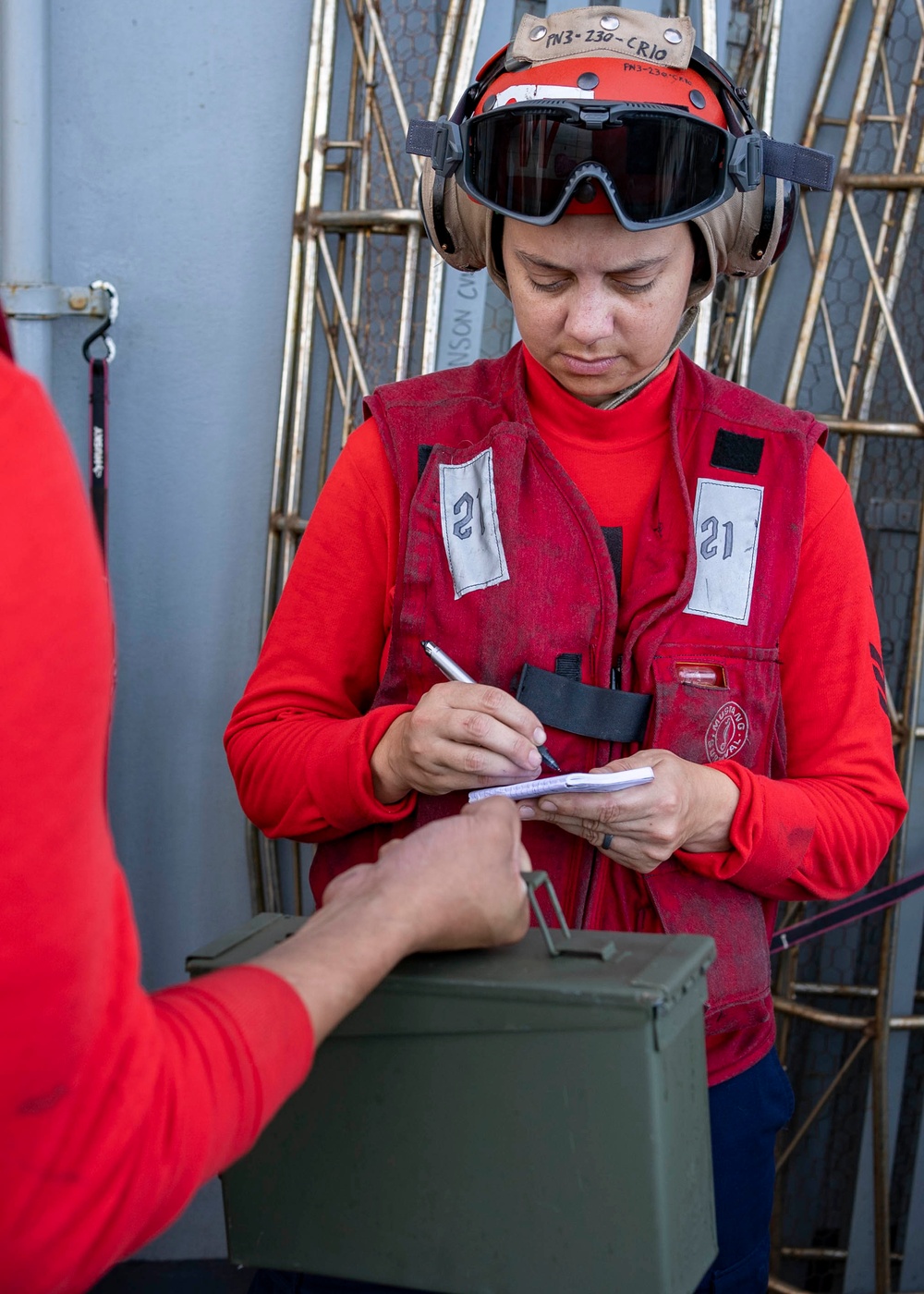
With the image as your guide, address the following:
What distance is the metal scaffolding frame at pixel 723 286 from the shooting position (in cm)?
251

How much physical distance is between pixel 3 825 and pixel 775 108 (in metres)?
2.45

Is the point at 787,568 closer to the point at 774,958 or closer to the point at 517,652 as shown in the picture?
the point at 517,652

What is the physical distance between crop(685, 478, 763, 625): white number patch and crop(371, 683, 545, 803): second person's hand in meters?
0.28

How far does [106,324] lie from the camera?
98.7 inches

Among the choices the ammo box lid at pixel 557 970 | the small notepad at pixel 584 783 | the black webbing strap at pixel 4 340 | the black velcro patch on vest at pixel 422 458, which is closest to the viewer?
the black webbing strap at pixel 4 340

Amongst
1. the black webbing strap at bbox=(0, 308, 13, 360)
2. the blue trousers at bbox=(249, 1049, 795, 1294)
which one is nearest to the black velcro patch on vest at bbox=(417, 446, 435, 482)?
the black webbing strap at bbox=(0, 308, 13, 360)

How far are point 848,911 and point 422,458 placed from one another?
1372 millimetres

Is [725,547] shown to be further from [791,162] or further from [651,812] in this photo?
[791,162]

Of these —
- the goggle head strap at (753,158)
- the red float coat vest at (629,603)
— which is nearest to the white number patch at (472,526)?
the red float coat vest at (629,603)

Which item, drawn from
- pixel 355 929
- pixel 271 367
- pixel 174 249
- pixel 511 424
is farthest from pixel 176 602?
pixel 355 929

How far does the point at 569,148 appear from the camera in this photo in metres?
1.40

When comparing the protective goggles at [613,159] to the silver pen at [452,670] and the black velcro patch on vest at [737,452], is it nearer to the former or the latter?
the black velcro patch on vest at [737,452]

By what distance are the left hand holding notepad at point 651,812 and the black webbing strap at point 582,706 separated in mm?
67

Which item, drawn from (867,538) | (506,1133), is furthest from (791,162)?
(867,538)
